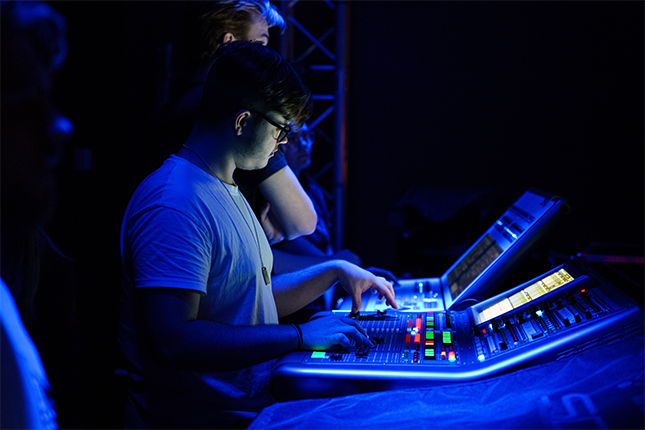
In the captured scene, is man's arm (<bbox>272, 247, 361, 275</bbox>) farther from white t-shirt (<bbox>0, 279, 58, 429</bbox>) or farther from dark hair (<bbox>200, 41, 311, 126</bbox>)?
white t-shirt (<bbox>0, 279, 58, 429</bbox>)

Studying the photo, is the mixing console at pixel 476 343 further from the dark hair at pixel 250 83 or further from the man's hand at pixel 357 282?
the dark hair at pixel 250 83

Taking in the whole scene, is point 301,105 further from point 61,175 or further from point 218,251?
point 61,175

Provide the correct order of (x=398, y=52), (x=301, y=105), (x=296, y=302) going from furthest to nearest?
(x=398, y=52)
(x=296, y=302)
(x=301, y=105)

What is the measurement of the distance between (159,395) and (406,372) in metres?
0.51

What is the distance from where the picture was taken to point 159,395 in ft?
3.46

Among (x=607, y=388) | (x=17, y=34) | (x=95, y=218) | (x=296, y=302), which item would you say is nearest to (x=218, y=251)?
(x=296, y=302)

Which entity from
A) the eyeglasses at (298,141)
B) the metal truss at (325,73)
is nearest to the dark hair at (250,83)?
the eyeglasses at (298,141)

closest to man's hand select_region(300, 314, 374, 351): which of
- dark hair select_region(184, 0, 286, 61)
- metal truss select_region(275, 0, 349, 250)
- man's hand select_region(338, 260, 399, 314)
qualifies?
man's hand select_region(338, 260, 399, 314)

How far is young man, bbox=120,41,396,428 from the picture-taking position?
0.94 m

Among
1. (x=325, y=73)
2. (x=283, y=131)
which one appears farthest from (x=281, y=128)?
(x=325, y=73)

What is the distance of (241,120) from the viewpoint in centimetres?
112

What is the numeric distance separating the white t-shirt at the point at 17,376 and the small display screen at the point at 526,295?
106 centimetres

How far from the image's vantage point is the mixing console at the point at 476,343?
0.98 m

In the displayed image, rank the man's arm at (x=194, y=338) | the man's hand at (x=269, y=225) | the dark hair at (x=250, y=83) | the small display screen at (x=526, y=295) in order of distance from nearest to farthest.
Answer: the man's arm at (x=194, y=338), the dark hair at (x=250, y=83), the small display screen at (x=526, y=295), the man's hand at (x=269, y=225)
